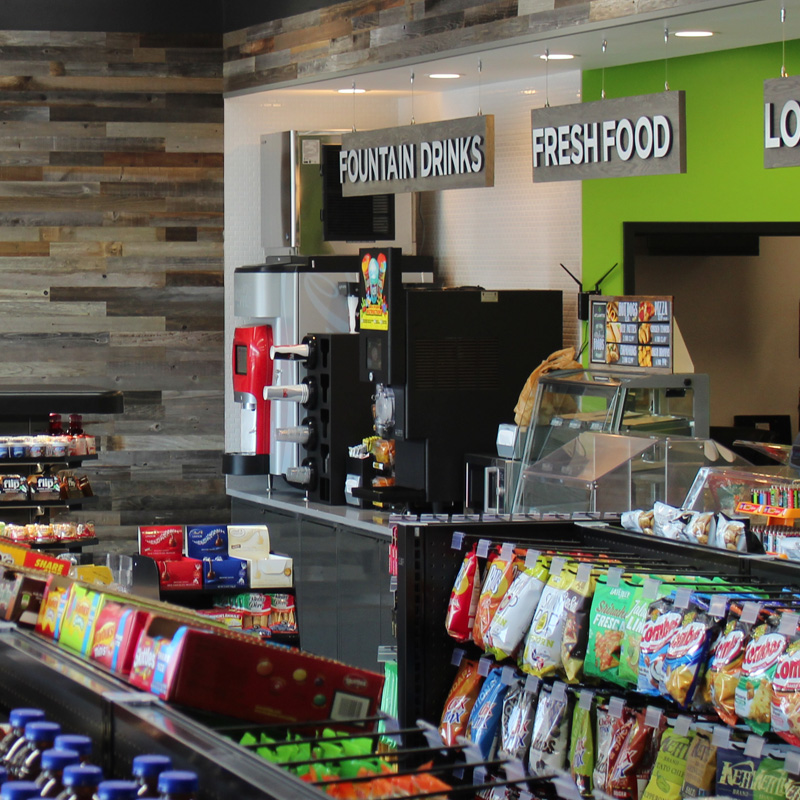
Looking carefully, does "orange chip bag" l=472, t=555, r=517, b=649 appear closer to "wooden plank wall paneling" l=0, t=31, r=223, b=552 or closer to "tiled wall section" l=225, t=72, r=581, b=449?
"tiled wall section" l=225, t=72, r=581, b=449

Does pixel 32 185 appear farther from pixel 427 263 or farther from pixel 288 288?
pixel 427 263

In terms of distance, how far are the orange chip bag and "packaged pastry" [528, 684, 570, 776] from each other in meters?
0.24

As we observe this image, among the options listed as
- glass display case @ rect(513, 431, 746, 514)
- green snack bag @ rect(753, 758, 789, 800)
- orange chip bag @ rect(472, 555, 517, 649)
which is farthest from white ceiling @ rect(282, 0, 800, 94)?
green snack bag @ rect(753, 758, 789, 800)

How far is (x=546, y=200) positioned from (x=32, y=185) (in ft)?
10.8

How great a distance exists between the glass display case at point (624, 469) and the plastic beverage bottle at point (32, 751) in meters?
2.98

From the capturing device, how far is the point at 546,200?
7449 mm

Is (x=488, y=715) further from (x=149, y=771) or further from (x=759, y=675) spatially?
(x=149, y=771)

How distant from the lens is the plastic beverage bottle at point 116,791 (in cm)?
159

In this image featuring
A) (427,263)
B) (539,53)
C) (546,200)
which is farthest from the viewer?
(427,263)

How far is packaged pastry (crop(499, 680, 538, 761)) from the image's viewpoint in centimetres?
338

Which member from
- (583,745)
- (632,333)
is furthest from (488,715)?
(632,333)

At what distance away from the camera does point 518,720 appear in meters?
3.42

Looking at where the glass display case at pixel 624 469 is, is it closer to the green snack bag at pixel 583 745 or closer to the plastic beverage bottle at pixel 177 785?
the green snack bag at pixel 583 745

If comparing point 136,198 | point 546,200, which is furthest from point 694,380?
point 136,198
